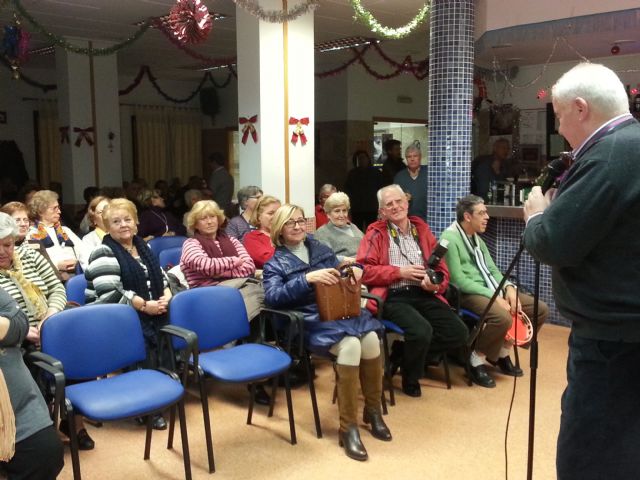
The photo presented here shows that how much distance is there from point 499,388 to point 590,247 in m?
2.48

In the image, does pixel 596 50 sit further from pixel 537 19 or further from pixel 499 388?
pixel 499 388

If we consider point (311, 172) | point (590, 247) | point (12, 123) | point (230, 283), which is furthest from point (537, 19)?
point (12, 123)

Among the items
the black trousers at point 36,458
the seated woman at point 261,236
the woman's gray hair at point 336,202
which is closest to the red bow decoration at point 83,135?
the seated woman at point 261,236

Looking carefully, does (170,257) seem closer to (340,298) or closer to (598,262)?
(340,298)

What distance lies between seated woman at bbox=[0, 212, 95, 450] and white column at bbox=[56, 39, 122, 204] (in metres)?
5.74

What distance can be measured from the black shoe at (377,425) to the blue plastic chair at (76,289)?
175 centimetres

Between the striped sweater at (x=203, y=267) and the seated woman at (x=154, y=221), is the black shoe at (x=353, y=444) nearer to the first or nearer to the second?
the striped sweater at (x=203, y=267)

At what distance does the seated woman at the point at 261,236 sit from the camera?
431 centimetres

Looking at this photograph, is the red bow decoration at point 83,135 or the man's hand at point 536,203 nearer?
the man's hand at point 536,203

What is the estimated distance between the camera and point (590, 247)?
61.9 inches

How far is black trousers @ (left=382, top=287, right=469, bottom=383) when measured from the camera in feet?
11.8

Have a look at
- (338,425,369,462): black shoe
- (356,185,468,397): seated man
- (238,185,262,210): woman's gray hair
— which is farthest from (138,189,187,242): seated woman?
(338,425,369,462): black shoe

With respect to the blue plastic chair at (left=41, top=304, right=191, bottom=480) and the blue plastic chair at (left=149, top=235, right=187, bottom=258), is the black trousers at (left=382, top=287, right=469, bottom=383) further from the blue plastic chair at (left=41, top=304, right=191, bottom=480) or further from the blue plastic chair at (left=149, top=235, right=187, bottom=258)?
the blue plastic chair at (left=149, top=235, right=187, bottom=258)

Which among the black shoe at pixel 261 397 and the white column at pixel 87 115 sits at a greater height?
the white column at pixel 87 115
